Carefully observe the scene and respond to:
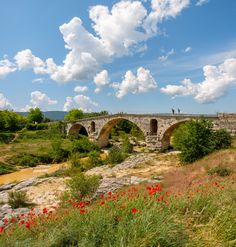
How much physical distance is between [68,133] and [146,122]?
86.7 ft

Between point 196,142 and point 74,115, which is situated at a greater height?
point 74,115

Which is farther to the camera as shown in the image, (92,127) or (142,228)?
(92,127)

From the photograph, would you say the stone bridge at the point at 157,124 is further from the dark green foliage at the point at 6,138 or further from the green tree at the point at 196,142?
the dark green foliage at the point at 6,138

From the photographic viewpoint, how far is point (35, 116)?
66.8 meters

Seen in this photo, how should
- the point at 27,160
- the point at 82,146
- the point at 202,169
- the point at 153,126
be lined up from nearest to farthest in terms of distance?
the point at 202,169 → the point at 27,160 → the point at 153,126 → the point at 82,146

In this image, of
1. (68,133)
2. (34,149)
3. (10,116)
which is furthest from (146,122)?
(10,116)

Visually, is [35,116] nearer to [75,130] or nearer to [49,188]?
[75,130]

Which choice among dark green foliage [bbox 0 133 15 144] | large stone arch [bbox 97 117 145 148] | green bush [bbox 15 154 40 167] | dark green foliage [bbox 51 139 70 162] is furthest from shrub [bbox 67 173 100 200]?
dark green foliage [bbox 0 133 15 144]

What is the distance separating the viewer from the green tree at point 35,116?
66.0 m

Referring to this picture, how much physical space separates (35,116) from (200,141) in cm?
5801

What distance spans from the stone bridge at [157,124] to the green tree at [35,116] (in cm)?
3076

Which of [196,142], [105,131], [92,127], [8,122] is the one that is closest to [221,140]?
[196,142]

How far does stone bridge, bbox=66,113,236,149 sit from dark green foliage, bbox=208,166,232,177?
10615 mm

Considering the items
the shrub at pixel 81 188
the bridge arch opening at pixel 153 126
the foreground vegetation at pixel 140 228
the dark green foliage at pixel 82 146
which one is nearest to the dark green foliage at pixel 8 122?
the dark green foliage at pixel 82 146
